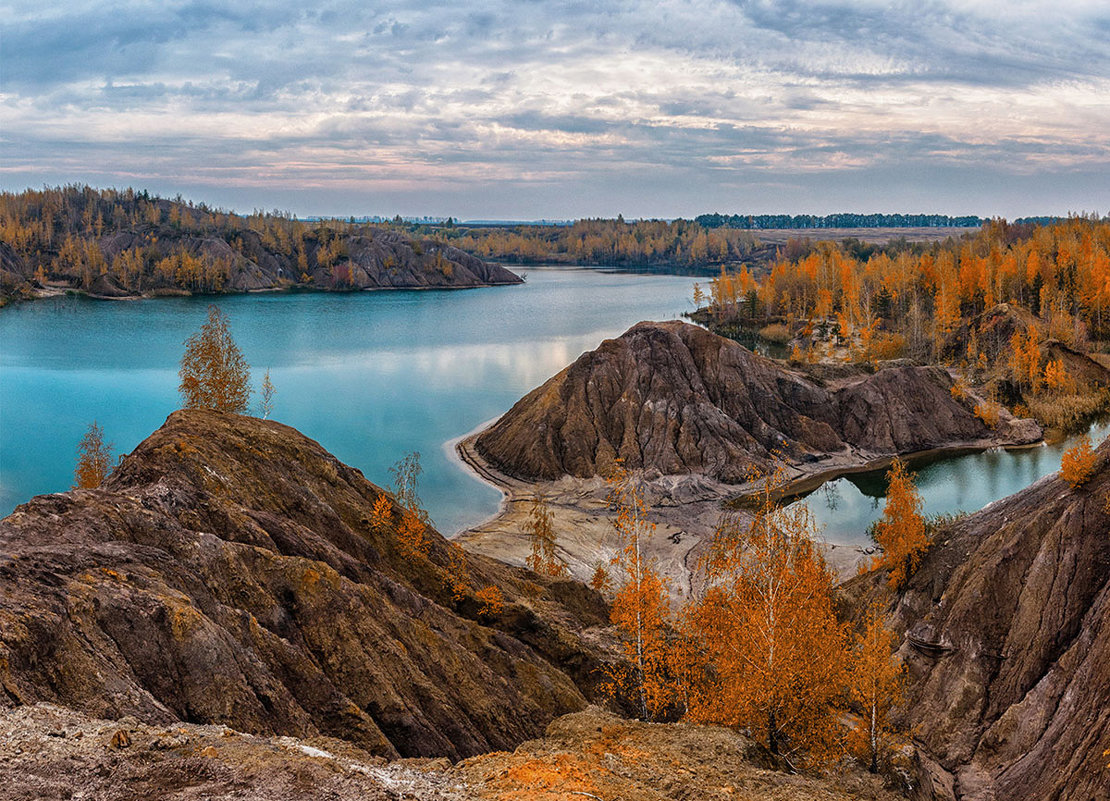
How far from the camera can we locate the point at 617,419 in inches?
2514

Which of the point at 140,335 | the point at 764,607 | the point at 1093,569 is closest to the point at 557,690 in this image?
the point at 764,607

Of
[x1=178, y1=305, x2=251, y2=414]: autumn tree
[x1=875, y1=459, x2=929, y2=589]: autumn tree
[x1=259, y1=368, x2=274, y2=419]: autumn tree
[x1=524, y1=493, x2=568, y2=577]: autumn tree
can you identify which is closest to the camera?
[x1=875, y1=459, x2=929, y2=589]: autumn tree

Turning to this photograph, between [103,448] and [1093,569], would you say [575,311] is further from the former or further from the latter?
[1093,569]

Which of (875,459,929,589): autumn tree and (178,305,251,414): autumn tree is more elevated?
(178,305,251,414): autumn tree

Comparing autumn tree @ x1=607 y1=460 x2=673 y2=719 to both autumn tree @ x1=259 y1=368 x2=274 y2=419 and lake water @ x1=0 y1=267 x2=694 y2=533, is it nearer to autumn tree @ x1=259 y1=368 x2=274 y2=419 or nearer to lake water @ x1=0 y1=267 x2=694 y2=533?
lake water @ x1=0 y1=267 x2=694 y2=533

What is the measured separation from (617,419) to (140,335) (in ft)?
304

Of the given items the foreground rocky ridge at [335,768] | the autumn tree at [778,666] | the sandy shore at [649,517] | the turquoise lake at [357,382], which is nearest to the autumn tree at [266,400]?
the turquoise lake at [357,382]

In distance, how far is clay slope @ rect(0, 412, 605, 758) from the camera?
15000mm

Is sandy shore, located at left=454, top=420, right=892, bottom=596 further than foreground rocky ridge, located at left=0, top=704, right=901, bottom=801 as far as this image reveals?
Yes

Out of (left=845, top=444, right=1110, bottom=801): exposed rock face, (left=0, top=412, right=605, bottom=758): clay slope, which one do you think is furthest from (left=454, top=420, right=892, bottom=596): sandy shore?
(left=0, top=412, right=605, bottom=758): clay slope

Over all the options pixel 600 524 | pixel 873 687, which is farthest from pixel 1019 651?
pixel 600 524

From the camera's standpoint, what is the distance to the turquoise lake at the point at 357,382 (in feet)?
196

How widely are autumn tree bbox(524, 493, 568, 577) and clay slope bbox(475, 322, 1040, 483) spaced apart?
43.5 ft

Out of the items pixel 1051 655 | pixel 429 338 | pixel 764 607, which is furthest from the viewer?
pixel 429 338
